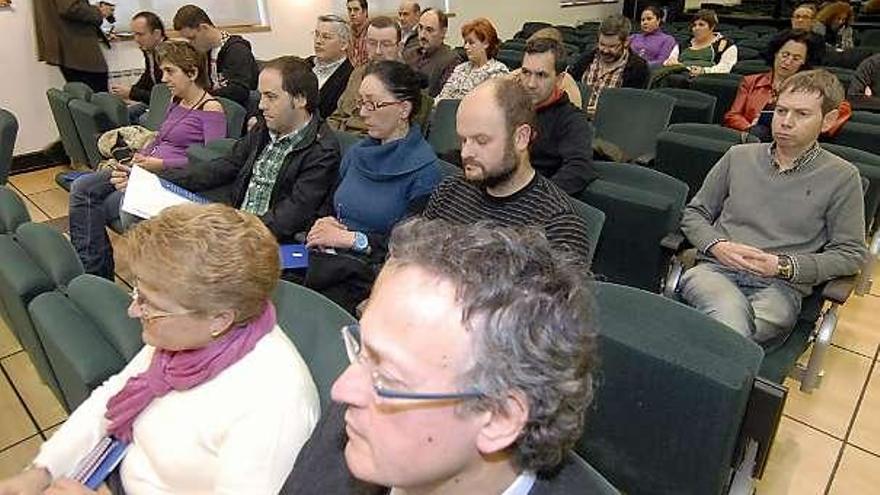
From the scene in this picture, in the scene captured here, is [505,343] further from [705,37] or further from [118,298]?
[705,37]

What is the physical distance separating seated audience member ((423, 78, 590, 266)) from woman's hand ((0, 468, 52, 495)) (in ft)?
4.09

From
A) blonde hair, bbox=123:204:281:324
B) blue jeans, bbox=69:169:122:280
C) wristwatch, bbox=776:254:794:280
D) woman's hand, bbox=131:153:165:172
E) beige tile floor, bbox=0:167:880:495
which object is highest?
blonde hair, bbox=123:204:281:324

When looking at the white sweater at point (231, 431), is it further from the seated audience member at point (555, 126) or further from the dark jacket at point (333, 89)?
the dark jacket at point (333, 89)

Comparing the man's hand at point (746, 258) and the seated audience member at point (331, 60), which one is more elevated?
the seated audience member at point (331, 60)

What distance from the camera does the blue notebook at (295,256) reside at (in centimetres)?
211

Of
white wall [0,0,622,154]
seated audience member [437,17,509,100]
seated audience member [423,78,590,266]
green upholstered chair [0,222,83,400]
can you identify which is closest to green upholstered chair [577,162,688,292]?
seated audience member [423,78,590,266]

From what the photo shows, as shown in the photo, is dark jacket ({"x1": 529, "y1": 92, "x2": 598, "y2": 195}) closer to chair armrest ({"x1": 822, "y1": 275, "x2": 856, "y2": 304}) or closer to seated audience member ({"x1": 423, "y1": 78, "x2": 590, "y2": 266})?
seated audience member ({"x1": 423, "y1": 78, "x2": 590, "y2": 266})

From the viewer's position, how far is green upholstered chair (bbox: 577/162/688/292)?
2.18m

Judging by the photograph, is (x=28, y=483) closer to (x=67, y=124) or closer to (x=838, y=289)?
(x=838, y=289)

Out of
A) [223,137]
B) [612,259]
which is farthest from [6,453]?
[612,259]

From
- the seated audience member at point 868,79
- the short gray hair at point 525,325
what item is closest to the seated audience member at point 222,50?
the short gray hair at point 525,325

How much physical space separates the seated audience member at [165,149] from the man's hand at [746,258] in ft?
7.93

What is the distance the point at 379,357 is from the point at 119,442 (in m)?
0.82

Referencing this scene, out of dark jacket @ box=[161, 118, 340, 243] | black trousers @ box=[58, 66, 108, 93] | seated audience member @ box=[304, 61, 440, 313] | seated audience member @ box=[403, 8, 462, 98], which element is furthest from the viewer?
black trousers @ box=[58, 66, 108, 93]
